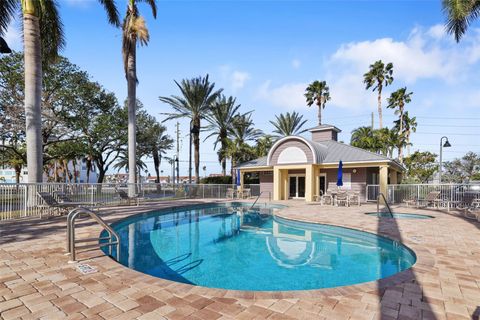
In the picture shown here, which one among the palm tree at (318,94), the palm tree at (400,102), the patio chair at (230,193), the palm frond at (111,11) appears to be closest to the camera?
the palm frond at (111,11)

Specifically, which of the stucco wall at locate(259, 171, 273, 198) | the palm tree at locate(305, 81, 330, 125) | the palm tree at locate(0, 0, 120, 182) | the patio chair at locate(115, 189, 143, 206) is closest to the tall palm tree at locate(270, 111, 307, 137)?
the palm tree at locate(305, 81, 330, 125)

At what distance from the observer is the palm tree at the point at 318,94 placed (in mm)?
33062

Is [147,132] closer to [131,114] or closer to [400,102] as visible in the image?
[131,114]

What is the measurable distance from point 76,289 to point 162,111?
23220mm

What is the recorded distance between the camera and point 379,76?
30.9 m

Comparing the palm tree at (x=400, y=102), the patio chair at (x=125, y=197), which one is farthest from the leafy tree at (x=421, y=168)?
the patio chair at (x=125, y=197)

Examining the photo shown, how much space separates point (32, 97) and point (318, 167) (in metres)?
18.0

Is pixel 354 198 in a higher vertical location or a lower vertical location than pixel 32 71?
lower

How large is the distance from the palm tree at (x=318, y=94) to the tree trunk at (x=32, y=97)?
28.9 meters

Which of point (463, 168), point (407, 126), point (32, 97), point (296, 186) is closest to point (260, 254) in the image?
point (32, 97)

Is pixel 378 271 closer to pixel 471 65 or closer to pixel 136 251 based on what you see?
pixel 136 251

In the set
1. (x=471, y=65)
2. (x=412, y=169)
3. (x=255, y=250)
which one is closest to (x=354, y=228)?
(x=255, y=250)

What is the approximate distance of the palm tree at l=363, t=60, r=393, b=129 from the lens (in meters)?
30.5

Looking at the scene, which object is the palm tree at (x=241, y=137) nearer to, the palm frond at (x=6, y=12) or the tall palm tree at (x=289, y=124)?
the tall palm tree at (x=289, y=124)
